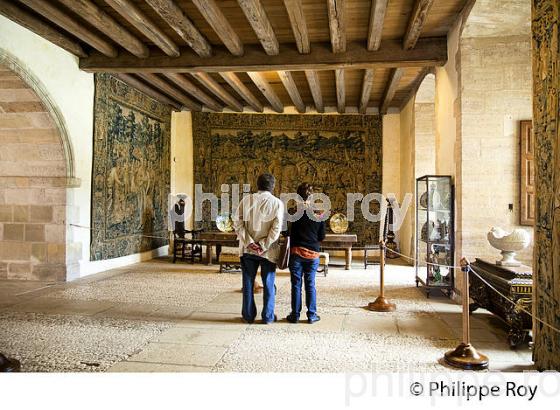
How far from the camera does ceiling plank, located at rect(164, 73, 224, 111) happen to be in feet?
30.4

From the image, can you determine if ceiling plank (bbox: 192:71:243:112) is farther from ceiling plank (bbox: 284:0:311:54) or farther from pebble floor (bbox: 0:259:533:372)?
pebble floor (bbox: 0:259:533:372)

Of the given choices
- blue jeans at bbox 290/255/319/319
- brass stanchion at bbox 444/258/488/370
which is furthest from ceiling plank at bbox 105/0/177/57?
brass stanchion at bbox 444/258/488/370

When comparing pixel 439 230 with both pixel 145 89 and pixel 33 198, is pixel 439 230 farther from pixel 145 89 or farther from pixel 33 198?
pixel 145 89

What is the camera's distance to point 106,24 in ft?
21.2

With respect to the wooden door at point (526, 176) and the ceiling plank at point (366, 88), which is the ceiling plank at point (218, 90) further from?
the wooden door at point (526, 176)

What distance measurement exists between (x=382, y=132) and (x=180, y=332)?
9190 mm

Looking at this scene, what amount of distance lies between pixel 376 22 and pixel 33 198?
6.03 meters

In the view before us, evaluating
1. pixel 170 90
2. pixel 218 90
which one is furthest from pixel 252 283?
pixel 170 90

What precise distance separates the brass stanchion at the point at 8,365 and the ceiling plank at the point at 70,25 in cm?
464

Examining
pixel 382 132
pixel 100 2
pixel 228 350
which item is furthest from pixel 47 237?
pixel 382 132

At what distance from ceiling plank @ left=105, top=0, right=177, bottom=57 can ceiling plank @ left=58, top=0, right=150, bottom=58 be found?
10.6 inches

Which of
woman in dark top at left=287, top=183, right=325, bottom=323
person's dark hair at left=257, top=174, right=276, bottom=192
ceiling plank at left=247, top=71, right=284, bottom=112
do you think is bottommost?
woman in dark top at left=287, top=183, right=325, bottom=323

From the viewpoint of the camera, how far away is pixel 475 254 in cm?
623
